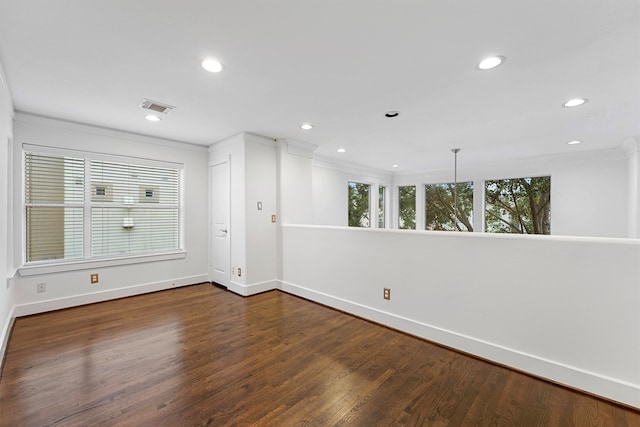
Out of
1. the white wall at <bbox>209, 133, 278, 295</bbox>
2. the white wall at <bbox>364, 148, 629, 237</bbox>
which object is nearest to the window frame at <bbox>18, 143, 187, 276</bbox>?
the white wall at <bbox>209, 133, 278, 295</bbox>

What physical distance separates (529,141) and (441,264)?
3.11m

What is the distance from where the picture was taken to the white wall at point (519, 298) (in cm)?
185

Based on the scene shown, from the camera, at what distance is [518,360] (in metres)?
2.21

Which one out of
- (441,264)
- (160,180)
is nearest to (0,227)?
(160,180)

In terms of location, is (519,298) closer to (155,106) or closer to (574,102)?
(574,102)

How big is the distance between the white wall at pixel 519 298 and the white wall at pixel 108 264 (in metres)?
2.81

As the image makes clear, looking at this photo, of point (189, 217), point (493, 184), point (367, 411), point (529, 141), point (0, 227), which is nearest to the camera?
point (367, 411)

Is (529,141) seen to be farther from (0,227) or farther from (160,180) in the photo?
(0,227)

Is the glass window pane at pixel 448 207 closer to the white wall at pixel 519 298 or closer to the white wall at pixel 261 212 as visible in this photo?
the white wall at pixel 519 298

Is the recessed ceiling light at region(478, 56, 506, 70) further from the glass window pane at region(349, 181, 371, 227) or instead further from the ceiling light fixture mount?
the glass window pane at region(349, 181, 371, 227)

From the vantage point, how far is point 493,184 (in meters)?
6.39

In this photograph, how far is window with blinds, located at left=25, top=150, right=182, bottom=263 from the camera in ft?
11.1

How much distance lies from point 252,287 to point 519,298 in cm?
324

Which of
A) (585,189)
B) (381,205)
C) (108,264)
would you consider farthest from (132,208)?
(585,189)
